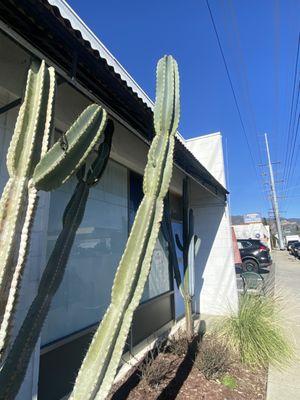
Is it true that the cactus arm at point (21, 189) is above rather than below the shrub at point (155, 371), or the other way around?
above

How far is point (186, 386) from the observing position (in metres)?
3.31

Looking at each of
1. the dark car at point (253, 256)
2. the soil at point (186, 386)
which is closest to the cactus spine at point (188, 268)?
the soil at point (186, 386)

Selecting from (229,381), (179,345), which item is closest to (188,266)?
(179,345)

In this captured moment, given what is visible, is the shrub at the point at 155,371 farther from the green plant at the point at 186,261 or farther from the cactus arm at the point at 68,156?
the cactus arm at the point at 68,156

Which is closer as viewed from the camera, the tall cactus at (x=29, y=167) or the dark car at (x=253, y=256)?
the tall cactus at (x=29, y=167)

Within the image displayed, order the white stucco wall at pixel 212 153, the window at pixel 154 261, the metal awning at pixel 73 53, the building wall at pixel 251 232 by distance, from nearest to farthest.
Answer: the metal awning at pixel 73 53
the window at pixel 154 261
the white stucco wall at pixel 212 153
the building wall at pixel 251 232

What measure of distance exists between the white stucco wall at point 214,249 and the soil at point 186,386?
3329mm

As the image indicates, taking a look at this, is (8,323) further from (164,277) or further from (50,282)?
(164,277)

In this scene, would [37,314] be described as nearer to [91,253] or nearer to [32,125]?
[32,125]

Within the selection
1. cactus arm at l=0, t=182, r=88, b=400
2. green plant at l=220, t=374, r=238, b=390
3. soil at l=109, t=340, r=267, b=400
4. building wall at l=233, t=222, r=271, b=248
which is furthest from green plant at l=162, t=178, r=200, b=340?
building wall at l=233, t=222, r=271, b=248

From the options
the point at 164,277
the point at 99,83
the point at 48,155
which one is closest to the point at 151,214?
the point at 48,155

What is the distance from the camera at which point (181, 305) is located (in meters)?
6.82

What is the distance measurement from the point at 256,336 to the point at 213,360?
1.00m

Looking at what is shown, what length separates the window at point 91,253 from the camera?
10.6ft
